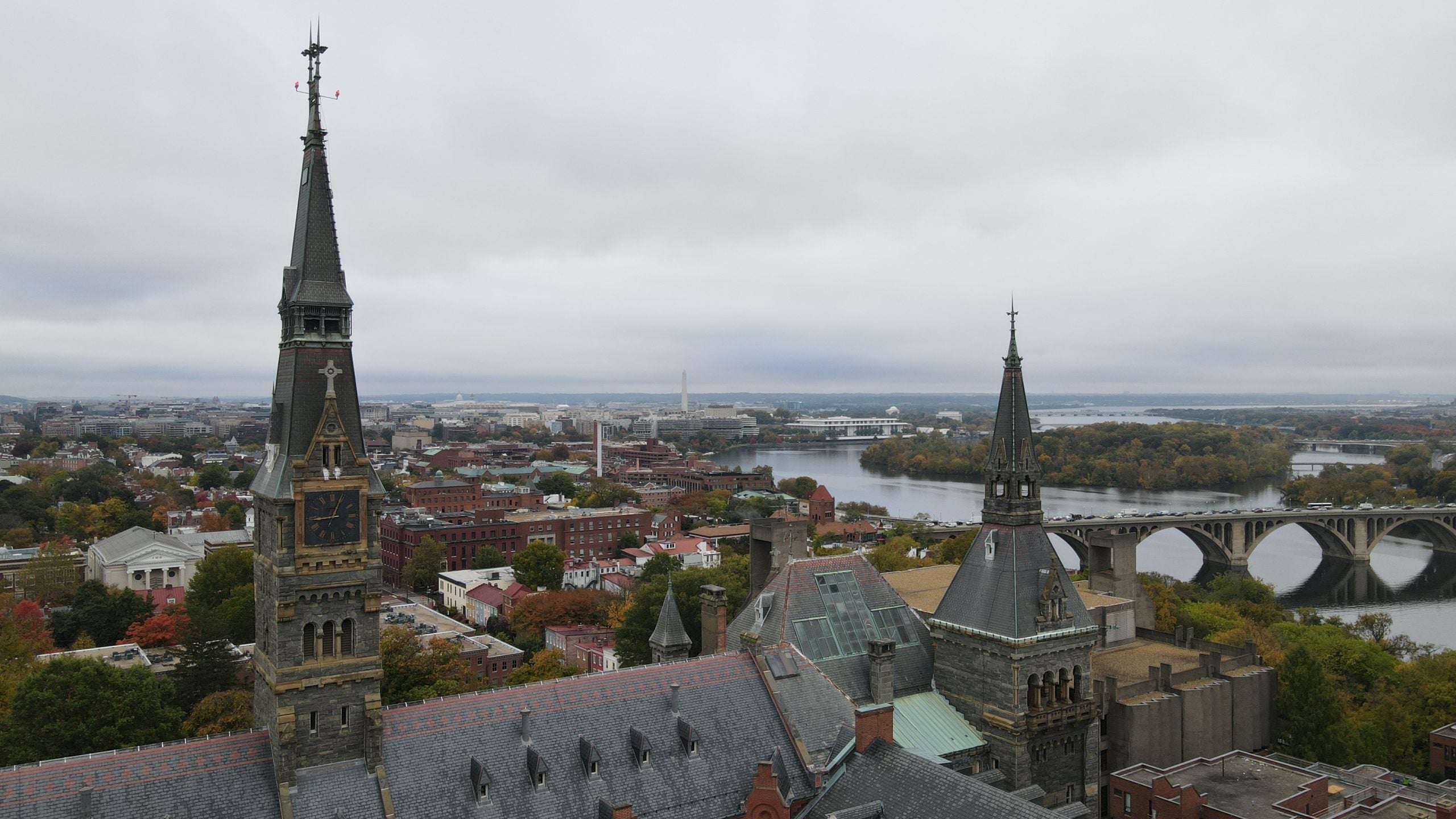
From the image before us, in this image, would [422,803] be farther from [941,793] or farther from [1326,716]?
[1326,716]

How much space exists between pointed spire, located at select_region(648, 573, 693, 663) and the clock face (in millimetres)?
18738

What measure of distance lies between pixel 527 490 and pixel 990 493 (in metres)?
139

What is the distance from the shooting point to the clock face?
28.2 m

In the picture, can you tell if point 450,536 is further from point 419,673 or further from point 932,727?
point 932,727

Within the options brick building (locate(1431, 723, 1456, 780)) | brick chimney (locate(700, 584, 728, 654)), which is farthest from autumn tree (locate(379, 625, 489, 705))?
brick building (locate(1431, 723, 1456, 780))

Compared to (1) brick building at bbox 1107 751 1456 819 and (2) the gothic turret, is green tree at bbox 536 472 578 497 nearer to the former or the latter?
(1) brick building at bbox 1107 751 1456 819

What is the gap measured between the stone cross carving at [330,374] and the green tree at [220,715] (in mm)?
31789

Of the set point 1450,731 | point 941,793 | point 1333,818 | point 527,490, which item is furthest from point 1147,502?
point 941,793

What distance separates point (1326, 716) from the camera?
5119 centimetres

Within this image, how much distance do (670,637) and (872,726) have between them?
13.8m

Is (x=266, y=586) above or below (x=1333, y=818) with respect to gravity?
above

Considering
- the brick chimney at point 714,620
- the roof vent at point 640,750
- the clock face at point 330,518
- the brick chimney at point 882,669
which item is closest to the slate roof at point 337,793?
the clock face at point 330,518

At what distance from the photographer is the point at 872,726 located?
33.8 m

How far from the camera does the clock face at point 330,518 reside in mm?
28203
